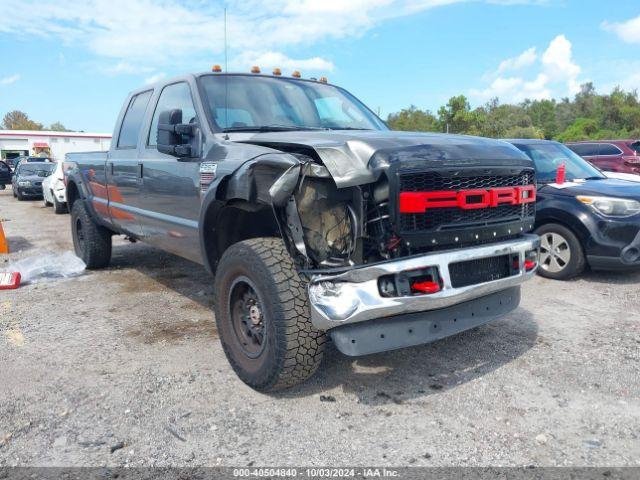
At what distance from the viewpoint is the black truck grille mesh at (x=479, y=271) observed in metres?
3.01

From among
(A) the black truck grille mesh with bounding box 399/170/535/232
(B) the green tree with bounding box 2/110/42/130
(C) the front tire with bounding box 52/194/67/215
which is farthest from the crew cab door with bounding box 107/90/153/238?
(B) the green tree with bounding box 2/110/42/130

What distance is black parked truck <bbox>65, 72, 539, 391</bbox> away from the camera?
284cm

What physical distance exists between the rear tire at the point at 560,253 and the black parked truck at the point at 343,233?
258 centimetres

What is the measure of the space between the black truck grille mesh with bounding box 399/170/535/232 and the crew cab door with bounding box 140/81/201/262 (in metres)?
1.66

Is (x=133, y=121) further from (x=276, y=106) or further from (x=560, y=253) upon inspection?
(x=560, y=253)

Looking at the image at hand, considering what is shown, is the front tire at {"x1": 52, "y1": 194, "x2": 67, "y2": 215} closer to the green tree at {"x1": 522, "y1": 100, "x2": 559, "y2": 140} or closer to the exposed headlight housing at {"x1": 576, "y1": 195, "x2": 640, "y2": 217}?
the exposed headlight housing at {"x1": 576, "y1": 195, "x2": 640, "y2": 217}

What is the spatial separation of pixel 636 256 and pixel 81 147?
181ft

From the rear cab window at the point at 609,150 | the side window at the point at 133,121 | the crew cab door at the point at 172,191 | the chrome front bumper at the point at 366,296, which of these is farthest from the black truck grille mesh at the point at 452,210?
the rear cab window at the point at 609,150

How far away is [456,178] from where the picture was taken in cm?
301

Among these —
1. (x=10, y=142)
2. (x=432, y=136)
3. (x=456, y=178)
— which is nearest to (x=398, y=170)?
(x=456, y=178)

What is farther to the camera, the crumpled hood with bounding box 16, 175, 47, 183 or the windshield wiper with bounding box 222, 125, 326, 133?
the crumpled hood with bounding box 16, 175, 47, 183

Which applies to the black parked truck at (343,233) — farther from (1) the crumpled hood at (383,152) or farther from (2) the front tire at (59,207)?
(2) the front tire at (59,207)

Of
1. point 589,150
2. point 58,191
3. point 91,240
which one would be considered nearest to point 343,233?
point 91,240

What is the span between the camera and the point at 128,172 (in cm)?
507
